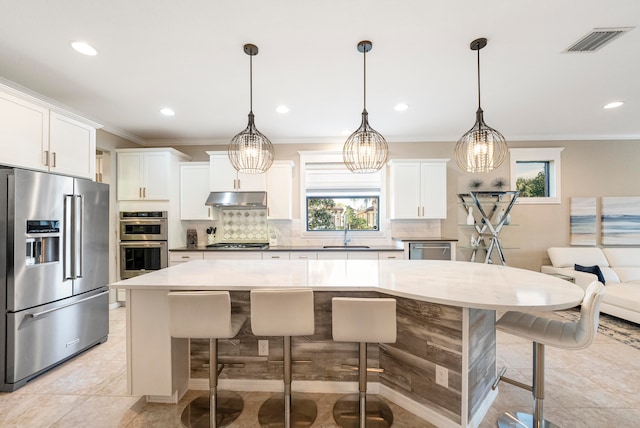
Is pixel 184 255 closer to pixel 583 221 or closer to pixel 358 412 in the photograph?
pixel 358 412

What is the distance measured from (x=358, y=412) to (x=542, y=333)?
4.23 ft

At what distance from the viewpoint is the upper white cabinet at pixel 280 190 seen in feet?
14.6

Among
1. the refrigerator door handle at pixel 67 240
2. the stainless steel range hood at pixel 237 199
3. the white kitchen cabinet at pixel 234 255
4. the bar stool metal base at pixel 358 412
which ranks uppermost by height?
the stainless steel range hood at pixel 237 199

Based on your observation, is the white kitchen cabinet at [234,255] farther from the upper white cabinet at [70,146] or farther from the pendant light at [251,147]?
the pendant light at [251,147]

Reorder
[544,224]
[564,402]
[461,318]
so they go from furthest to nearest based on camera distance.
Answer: [544,224] → [564,402] → [461,318]

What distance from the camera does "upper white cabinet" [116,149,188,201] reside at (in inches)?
167

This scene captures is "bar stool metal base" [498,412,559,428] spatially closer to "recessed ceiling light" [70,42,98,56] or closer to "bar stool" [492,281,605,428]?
"bar stool" [492,281,605,428]

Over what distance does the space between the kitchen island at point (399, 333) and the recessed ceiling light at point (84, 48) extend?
189 cm

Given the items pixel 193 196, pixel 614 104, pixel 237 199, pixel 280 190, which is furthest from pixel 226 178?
pixel 614 104

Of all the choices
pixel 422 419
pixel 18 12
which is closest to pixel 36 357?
pixel 18 12

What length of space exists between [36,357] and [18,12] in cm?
262

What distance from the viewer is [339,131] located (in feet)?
14.3

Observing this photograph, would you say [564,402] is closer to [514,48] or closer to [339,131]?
[514,48]

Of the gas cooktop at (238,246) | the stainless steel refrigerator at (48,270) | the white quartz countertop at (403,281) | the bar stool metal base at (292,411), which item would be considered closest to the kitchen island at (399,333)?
the white quartz countertop at (403,281)
